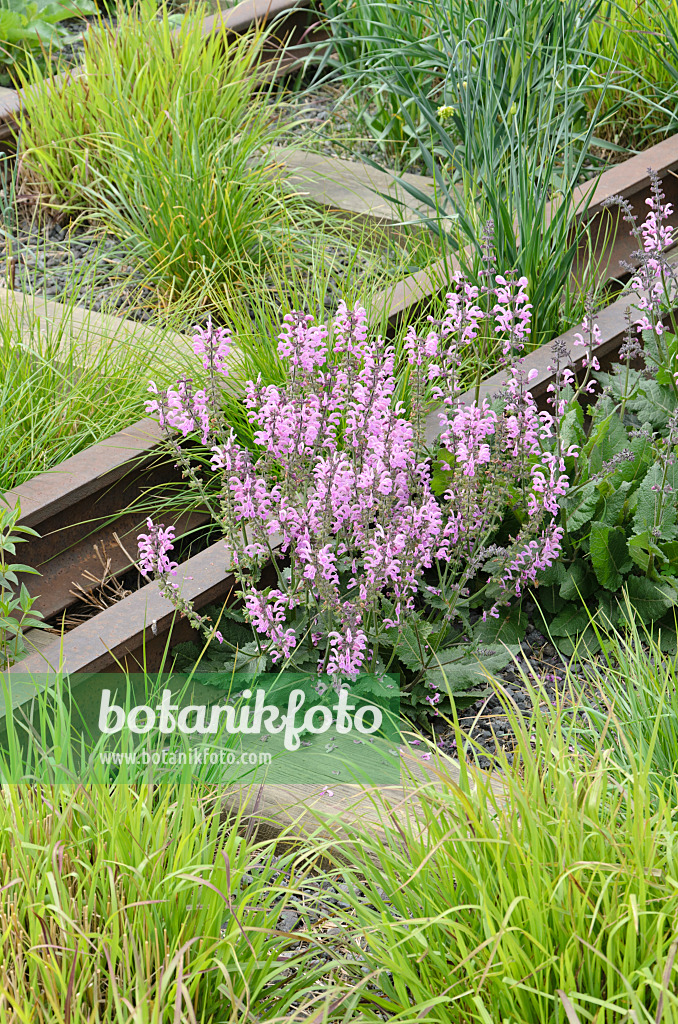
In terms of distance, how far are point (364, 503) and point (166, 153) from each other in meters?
2.51

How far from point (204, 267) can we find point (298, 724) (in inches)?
78.1

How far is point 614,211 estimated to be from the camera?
14.1 feet

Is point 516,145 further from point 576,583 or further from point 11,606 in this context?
point 11,606

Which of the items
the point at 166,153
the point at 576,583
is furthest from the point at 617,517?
the point at 166,153

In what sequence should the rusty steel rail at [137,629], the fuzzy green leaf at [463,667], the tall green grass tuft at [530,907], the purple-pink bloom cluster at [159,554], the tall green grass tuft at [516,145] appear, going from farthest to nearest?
the tall green grass tuft at [516,145] < the fuzzy green leaf at [463,667] < the rusty steel rail at [137,629] < the purple-pink bloom cluster at [159,554] < the tall green grass tuft at [530,907]

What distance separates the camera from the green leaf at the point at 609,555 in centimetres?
270

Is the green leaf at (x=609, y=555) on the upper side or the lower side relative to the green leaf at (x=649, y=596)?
upper

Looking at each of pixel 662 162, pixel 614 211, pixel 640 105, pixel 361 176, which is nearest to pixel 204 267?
pixel 361 176

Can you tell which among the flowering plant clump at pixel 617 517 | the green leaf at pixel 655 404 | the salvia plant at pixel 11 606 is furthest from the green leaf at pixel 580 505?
the salvia plant at pixel 11 606

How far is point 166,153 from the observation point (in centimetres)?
423

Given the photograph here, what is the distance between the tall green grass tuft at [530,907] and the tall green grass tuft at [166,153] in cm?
245

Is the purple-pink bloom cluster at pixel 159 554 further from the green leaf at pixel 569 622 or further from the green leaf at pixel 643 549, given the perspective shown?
the green leaf at pixel 643 549

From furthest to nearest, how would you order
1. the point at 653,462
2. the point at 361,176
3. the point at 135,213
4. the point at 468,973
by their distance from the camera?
the point at 361,176, the point at 135,213, the point at 653,462, the point at 468,973

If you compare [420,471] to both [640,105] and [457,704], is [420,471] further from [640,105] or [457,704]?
[640,105]
